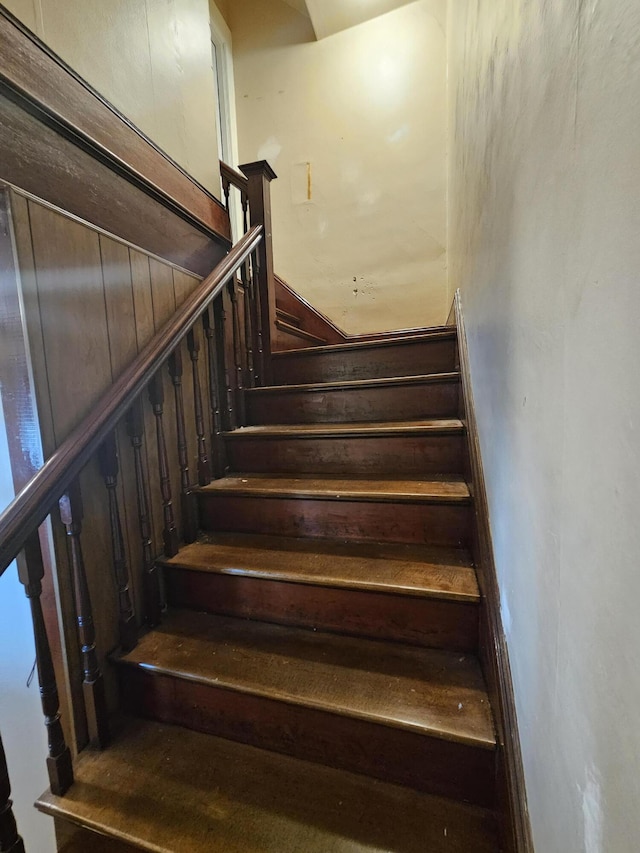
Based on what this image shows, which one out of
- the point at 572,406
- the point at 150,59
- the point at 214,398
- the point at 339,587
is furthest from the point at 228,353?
the point at 572,406

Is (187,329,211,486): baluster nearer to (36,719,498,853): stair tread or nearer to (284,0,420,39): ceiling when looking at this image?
(36,719,498,853): stair tread

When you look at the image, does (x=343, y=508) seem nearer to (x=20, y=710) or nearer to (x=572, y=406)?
(x=572, y=406)

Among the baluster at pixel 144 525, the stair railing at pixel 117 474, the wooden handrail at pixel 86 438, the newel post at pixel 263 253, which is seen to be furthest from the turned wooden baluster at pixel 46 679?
the newel post at pixel 263 253

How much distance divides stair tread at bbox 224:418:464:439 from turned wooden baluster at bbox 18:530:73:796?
0.93m

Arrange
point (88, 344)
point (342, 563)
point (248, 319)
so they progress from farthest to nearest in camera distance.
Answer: point (248, 319) < point (342, 563) < point (88, 344)

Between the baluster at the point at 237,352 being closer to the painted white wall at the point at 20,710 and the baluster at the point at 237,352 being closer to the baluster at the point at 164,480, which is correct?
the baluster at the point at 164,480

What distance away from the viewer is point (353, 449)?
Result: 1.61 meters

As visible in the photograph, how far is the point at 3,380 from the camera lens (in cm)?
98

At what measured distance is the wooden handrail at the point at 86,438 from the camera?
0.82m

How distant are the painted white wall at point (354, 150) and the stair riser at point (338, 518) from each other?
79.7 inches

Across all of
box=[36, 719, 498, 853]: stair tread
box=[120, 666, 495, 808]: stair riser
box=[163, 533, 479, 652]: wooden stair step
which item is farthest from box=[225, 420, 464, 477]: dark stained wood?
box=[36, 719, 498, 853]: stair tread

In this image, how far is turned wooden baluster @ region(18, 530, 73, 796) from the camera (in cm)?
92

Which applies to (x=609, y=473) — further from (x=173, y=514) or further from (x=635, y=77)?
(x=173, y=514)

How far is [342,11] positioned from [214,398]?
3.14 m
